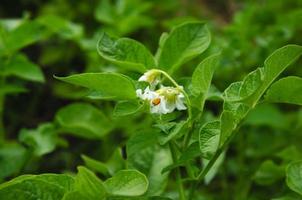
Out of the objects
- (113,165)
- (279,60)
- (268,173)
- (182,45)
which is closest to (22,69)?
(113,165)

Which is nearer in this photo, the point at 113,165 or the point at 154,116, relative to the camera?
the point at 154,116

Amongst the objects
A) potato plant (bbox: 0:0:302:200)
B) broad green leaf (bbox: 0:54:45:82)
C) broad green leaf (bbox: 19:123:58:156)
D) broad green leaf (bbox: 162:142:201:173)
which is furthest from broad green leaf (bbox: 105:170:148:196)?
broad green leaf (bbox: 0:54:45:82)

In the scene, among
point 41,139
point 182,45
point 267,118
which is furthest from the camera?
point 267,118

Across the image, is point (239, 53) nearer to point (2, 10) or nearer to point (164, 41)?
point (164, 41)

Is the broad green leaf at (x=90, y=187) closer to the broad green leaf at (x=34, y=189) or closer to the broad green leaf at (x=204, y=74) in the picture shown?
the broad green leaf at (x=34, y=189)

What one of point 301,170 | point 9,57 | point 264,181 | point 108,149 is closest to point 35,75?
point 9,57

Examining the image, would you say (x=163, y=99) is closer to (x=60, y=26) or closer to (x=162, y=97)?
(x=162, y=97)

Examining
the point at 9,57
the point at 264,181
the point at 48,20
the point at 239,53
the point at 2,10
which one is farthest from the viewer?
the point at 2,10
